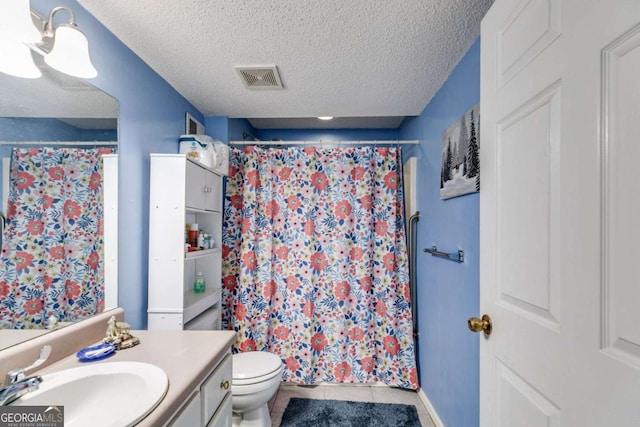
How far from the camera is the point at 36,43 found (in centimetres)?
105

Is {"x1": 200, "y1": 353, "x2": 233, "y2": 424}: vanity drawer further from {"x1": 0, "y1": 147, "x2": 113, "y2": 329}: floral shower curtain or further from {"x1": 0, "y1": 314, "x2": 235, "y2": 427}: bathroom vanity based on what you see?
{"x1": 0, "y1": 147, "x2": 113, "y2": 329}: floral shower curtain

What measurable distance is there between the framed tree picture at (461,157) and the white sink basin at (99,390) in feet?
4.79

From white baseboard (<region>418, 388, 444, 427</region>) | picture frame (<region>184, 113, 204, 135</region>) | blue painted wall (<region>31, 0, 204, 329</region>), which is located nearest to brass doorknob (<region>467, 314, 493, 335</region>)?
white baseboard (<region>418, 388, 444, 427</region>)

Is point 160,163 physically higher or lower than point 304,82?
lower

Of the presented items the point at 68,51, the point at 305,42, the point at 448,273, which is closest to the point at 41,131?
the point at 68,51

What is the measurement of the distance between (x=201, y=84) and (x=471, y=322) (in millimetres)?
1954

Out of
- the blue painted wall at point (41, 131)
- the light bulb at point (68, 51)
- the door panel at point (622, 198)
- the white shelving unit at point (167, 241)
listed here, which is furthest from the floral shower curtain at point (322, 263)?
the door panel at point (622, 198)

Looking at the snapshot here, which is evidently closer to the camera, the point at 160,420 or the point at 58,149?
the point at 160,420

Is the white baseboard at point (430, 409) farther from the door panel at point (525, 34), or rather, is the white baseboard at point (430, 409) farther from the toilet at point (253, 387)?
the door panel at point (525, 34)

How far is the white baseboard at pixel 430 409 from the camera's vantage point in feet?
6.32

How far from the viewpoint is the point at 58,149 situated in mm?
1124

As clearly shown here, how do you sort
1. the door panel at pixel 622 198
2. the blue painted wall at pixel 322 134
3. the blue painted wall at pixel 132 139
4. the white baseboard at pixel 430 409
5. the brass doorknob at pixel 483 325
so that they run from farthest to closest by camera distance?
the blue painted wall at pixel 322 134 < the white baseboard at pixel 430 409 < the blue painted wall at pixel 132 139 < the brass doorknob at pixel 483 325 < the door panel at pixel 622 198

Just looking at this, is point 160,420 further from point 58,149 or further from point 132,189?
point 132,189

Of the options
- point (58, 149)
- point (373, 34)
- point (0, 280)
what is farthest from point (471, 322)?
point (58, 149)
